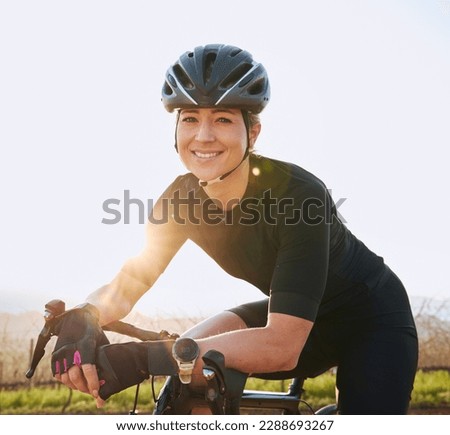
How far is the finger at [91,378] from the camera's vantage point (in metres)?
2.27

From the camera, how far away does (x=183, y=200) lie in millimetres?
3355

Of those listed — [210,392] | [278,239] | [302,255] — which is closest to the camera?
[210,392]

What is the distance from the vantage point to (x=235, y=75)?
3195mm

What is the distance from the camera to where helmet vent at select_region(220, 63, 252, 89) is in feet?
10.2

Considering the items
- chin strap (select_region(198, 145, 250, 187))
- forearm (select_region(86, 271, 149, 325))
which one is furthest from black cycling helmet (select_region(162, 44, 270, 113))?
forearm (select_region(86, 271, 149, 325))

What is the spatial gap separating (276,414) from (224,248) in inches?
40.4

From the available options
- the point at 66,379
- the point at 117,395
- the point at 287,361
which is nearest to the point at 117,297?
the point at 66,379

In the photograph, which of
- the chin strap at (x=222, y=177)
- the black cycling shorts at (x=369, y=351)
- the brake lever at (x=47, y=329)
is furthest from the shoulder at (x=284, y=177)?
the brake lever at (x=47, y=329)

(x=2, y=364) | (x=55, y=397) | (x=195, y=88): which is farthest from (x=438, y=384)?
(x=195, y=88)

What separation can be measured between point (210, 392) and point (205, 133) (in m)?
1.34

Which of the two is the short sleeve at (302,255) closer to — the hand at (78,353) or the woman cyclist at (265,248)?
the woman cyclist at (265,248)

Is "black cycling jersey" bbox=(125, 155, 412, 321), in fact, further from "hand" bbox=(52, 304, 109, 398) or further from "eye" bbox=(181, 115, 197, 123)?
"hand" bbox=(52, 304, 109, 398)

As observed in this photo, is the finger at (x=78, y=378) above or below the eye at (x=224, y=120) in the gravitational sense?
below

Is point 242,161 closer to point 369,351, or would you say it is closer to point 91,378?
point 369,351
